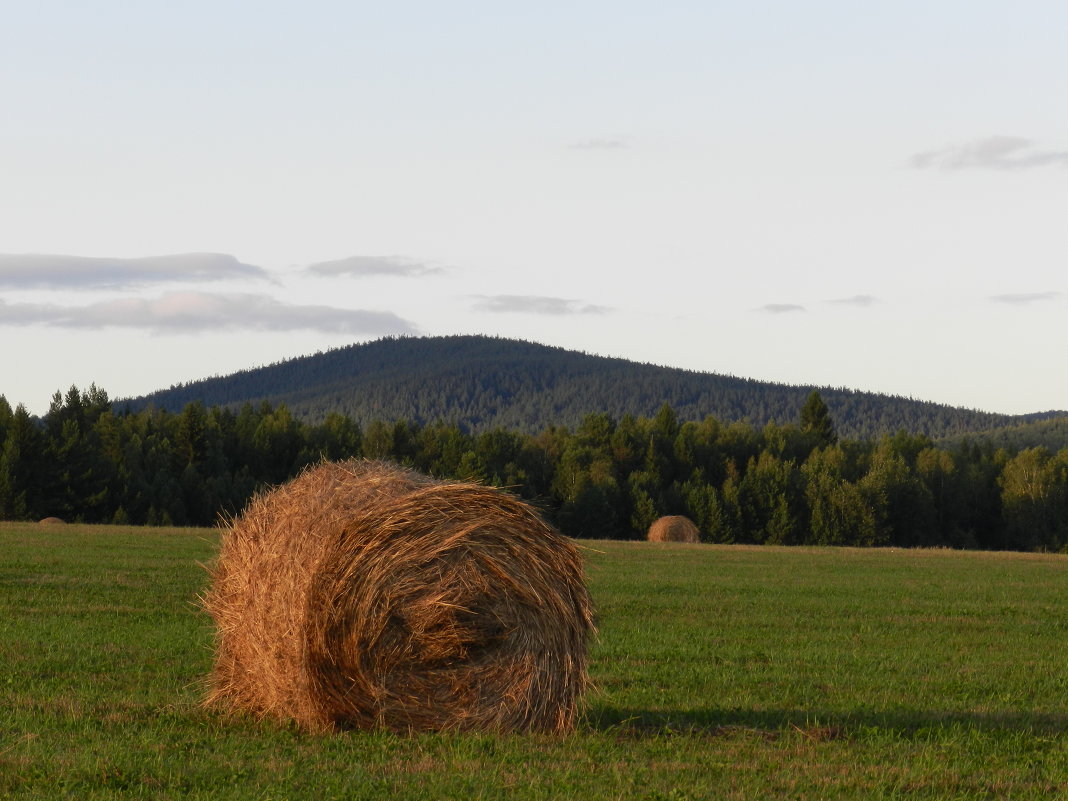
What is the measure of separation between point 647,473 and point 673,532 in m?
49.6

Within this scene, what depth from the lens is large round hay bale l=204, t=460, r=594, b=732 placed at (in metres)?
11.5

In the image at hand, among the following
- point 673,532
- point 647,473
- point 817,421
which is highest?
point 817,421

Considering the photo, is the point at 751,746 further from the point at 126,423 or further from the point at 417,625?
the point at 126,423

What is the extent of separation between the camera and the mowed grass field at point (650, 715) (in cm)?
957

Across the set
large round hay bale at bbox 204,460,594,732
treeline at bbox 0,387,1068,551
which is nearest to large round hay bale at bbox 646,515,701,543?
treeline at bbox 0,387,1068,551

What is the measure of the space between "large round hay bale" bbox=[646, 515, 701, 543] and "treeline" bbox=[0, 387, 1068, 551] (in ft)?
114

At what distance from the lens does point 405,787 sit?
929 cm

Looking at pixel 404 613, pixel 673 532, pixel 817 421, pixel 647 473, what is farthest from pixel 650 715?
pixel 817 421

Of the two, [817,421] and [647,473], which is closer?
[647,473]

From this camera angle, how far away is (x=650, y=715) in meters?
12.6

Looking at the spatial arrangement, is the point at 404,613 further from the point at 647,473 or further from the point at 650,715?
the point at 647,473

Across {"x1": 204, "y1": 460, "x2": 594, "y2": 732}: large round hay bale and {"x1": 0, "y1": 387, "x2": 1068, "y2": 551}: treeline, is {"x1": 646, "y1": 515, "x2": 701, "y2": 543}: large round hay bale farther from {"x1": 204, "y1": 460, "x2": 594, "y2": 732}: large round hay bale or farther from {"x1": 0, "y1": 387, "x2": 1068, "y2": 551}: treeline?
{"x1": 204, "y1": 460, "x2": 594, "y2": 732}: large round hay bale

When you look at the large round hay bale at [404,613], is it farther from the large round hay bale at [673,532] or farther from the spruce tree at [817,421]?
the spruce tree at [817,421]

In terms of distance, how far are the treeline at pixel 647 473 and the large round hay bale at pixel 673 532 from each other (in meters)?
34.8
